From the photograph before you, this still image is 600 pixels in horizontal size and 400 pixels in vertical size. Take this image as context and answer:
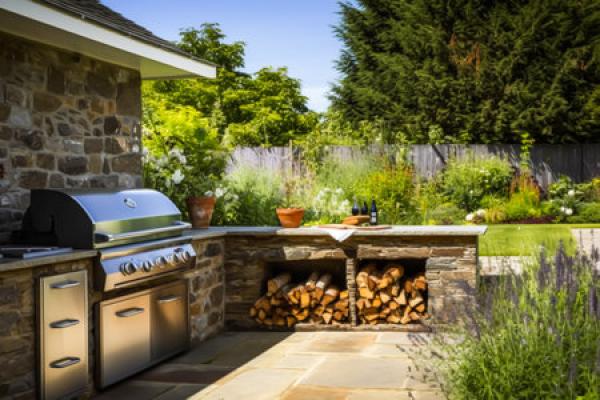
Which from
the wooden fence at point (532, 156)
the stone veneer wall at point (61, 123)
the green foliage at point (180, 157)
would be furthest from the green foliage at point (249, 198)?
the wooden fence at point (532, 156)

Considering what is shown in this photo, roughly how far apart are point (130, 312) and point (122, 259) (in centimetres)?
37

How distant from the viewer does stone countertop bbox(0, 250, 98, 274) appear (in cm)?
380

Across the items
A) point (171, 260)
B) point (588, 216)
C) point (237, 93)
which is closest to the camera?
point (171, 260)

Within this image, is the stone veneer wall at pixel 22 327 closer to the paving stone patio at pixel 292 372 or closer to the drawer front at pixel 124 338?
the drawer front at pixel 124 338

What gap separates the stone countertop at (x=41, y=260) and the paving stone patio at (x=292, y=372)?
35.9 inches

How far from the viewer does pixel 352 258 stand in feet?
21.0

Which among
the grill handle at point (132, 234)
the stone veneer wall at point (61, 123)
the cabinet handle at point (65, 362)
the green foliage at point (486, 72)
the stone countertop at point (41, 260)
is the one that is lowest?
the cabinet handle at point (65, 362)

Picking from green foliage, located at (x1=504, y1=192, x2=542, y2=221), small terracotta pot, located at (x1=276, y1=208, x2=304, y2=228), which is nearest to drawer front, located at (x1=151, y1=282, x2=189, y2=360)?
small terracotta pot, located at (x1=276, y1=208, x2=304, y2=228)

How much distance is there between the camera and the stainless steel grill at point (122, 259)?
4.56 m

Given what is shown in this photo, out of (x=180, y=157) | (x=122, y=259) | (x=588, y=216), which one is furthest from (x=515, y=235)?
(x=122, y=259)

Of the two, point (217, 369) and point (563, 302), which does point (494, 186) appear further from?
point (563, 302)

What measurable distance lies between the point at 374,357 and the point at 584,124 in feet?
43.8

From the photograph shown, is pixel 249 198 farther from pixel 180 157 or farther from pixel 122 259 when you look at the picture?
pixel 122 259

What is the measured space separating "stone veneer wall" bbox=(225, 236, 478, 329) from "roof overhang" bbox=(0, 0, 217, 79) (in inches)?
62.5
